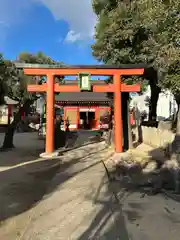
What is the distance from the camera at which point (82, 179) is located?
28.9 ft

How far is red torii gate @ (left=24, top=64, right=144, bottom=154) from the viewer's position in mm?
14508

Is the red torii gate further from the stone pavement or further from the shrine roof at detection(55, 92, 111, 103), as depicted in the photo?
the shrine roof at detection(55, 92, 111, 103)

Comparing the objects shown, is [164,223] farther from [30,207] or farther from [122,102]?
[122,102]

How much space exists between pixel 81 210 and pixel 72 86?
9539 millimetres

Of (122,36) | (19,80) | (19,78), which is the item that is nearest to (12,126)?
(19,80)

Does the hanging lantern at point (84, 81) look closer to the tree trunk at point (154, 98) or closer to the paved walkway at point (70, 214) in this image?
the paved walkway at point (70, 214)

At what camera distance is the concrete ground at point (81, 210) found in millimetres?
4738

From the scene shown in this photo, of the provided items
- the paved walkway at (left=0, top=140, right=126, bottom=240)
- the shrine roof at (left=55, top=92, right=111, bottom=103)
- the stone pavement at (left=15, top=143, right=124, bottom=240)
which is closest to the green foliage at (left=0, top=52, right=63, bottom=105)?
the stone pavement at (left=15, top=143, right=124, bottom=240)

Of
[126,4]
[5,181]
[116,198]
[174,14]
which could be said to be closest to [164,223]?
[116,198]

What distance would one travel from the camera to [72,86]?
1485cm

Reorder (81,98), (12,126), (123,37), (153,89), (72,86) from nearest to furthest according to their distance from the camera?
1. (72,86)
2. (123,37)
3. (12,126)
4. (153,89)
5. (81,98)

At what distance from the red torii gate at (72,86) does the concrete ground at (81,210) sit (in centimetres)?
496

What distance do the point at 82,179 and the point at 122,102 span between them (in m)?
7.85

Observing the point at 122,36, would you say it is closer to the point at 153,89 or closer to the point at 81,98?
the point at 153,89
